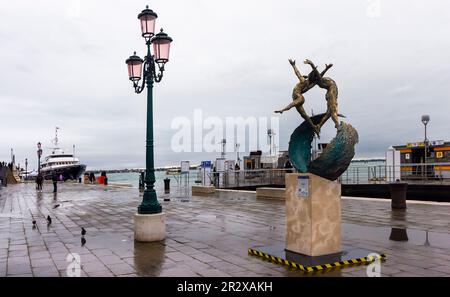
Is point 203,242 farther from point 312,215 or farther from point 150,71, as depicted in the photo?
point 150,71

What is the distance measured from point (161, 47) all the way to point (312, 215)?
18.8 ft

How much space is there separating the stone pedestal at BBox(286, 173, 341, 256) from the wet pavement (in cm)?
72

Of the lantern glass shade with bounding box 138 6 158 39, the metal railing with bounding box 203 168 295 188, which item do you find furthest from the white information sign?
the lantern glass shade with bounding box 138 6 158 39

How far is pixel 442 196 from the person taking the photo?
67.3 feet

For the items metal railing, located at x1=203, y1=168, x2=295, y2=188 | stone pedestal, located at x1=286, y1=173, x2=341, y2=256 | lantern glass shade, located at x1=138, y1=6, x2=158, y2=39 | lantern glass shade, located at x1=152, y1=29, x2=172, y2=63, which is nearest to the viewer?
stone pedestal, located at x1=286, y1=173, x2=341, y2=256

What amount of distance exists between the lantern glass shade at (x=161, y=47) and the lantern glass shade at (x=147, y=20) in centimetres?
21

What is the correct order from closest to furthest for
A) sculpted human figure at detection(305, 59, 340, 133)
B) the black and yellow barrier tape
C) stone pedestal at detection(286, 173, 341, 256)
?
the black and yellow barrier tape → stone pedestal at detection(286, 173, 341, 256) → sculpted human figure at detection(305, 59, 340, 133)

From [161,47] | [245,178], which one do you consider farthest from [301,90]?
[245,178]

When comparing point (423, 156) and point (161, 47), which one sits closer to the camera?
point (161, 47)

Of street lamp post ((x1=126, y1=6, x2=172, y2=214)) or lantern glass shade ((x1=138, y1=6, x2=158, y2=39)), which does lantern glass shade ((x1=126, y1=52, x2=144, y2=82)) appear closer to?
street lamp post ((x1=126, y1=6, x2=172, y2=214))

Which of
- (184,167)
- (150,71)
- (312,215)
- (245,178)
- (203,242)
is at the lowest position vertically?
(203,242)

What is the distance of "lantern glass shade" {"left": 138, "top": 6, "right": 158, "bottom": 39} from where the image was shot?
31.7ft

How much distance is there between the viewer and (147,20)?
9703mm
